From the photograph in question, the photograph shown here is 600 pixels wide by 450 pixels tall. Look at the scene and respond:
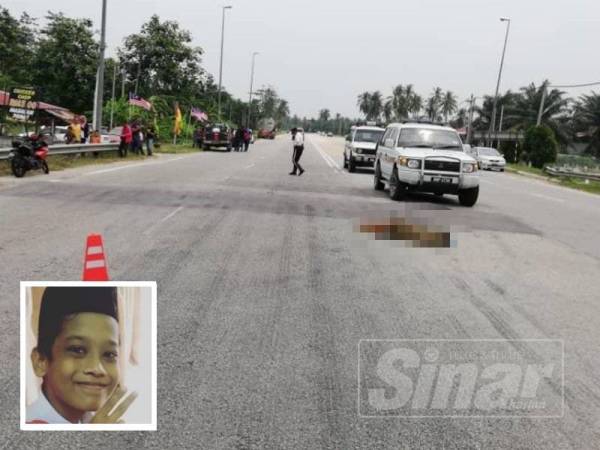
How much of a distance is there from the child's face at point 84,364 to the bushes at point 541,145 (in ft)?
159

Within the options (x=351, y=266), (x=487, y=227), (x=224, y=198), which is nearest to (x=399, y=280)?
(x=351, y=266)

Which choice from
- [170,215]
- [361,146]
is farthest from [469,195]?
[361,146]

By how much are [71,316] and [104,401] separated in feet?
1.53

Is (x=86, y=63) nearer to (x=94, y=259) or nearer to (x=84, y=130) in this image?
(x=84, y=130)

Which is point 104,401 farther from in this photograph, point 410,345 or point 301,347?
point 410,345

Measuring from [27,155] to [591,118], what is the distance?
62.7 meters

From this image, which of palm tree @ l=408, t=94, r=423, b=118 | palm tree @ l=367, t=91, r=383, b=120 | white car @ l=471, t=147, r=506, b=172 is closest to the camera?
white car @ l=471, t=147, r=506, b=172

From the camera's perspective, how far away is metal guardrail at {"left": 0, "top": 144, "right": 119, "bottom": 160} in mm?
17527

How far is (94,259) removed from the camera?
4.55 m

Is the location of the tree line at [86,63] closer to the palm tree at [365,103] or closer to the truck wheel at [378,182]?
the truck wheel at [378,182]

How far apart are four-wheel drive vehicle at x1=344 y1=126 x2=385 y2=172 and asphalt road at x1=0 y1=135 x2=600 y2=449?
13.0 m

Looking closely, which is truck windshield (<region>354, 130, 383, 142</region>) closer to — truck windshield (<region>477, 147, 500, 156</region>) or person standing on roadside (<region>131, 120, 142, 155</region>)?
person standing on roadside (<region>131, 120, 142, 155</region>)

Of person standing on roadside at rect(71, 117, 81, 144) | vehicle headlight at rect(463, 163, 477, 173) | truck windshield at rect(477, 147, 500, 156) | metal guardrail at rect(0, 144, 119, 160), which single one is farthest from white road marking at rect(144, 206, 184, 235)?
truck windshield at rect(477, 147, 500, 156)

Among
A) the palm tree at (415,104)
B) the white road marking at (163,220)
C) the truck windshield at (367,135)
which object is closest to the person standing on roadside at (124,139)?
the truck windshield at (367,135)
